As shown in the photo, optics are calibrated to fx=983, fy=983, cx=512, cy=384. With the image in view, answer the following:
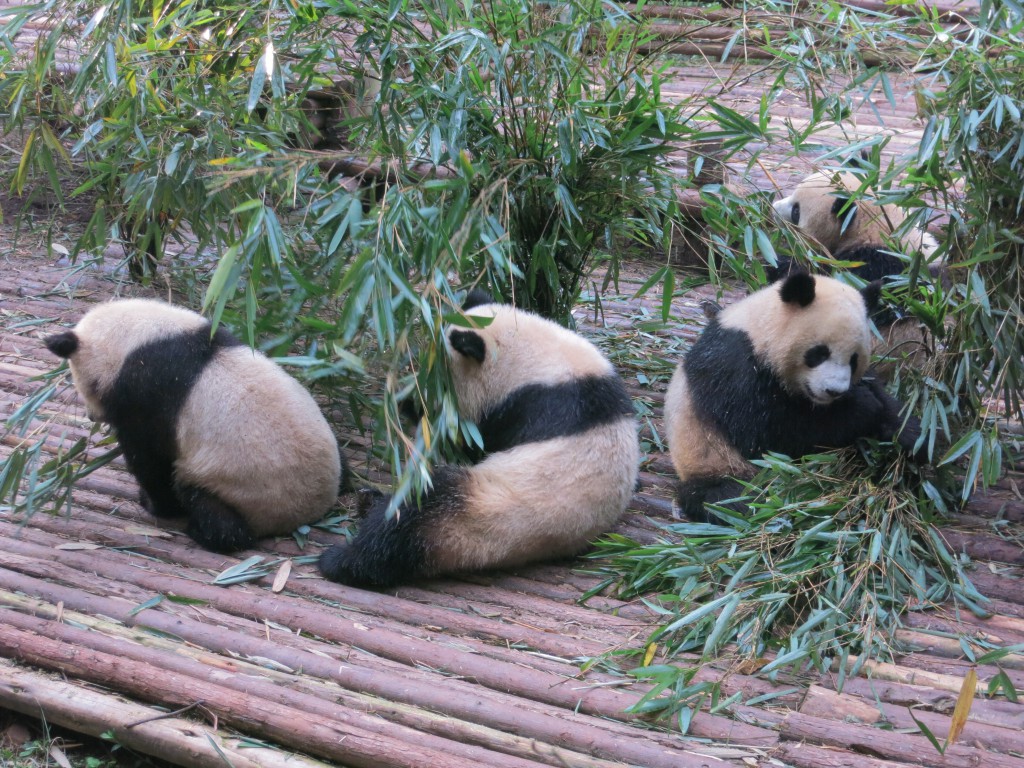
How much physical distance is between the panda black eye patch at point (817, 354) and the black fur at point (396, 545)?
1522mm

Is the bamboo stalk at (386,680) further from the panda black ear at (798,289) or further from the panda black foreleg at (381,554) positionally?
the panda black ear at (798,289)

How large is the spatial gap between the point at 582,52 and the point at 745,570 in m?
2.60

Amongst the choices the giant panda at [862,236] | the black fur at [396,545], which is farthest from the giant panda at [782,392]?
the black fur at [396,545]

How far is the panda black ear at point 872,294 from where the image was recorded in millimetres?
4191

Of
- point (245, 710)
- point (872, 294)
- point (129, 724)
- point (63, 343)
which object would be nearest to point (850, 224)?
point (872, 294)

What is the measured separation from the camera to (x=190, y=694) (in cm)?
295

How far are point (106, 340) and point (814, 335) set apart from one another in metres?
2.88

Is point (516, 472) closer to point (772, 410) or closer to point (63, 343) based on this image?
point (772, 410)

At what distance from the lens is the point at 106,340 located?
3.93 metres

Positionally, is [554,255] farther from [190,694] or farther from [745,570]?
[190,694]

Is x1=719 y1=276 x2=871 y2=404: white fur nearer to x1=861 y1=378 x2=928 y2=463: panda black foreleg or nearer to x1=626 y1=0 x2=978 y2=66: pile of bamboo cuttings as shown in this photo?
x1=861 y1=378 x2=928 y2=463: panda black foreleg

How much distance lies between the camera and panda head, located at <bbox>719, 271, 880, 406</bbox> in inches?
159

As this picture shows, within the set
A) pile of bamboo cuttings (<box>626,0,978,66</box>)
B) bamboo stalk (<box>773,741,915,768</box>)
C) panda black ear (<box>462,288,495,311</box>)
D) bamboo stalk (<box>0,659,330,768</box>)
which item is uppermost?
pile of bamboo cuttings (<box>626,0,978,66</box>)

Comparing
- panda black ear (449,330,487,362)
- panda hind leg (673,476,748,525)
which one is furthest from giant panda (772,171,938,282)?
panda black ear (449,330,487,362)
